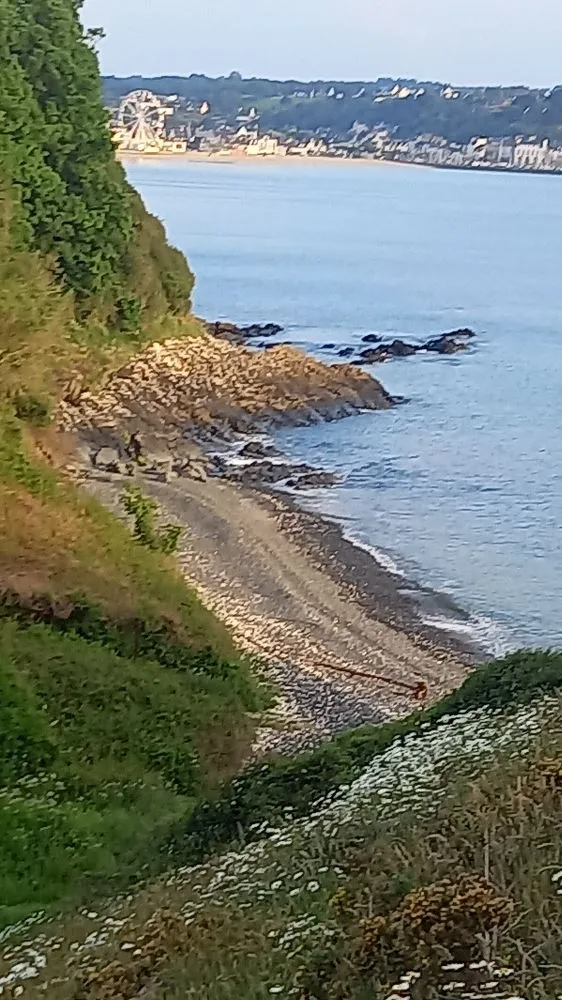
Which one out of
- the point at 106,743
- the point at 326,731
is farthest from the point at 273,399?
the point at 106,743

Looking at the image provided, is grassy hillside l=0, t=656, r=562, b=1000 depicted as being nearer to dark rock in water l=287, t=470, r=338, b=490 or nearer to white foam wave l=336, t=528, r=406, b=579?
white foam wave l=336, t=528, r=406, b=579

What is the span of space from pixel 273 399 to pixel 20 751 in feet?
124

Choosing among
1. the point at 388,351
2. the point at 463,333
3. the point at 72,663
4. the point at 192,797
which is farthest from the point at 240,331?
the point at 192,797

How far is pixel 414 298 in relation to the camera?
90.4 m

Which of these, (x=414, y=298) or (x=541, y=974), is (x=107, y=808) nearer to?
(x=541, y=974)

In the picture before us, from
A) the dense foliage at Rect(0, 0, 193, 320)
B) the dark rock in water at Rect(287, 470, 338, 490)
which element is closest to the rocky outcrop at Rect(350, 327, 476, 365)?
the dense foliage at Rect(0, 0, 193, 320)

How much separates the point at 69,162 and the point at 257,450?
1118 cm

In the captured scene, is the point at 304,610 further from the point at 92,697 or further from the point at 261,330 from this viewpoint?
the point at 261,330

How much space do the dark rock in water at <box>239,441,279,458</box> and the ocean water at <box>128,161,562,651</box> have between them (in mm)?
832

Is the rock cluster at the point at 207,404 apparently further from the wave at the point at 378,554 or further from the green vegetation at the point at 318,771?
the green vegetation at the point at 318,771

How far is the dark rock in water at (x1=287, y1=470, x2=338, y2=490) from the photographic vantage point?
41.8 metres

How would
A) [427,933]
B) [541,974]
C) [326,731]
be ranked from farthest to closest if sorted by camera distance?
1. [326,731]
2. [427,933]
3. [541,974]

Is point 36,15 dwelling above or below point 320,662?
above

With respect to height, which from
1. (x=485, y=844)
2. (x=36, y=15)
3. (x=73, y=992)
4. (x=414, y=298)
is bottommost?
(x=414, y=298)
